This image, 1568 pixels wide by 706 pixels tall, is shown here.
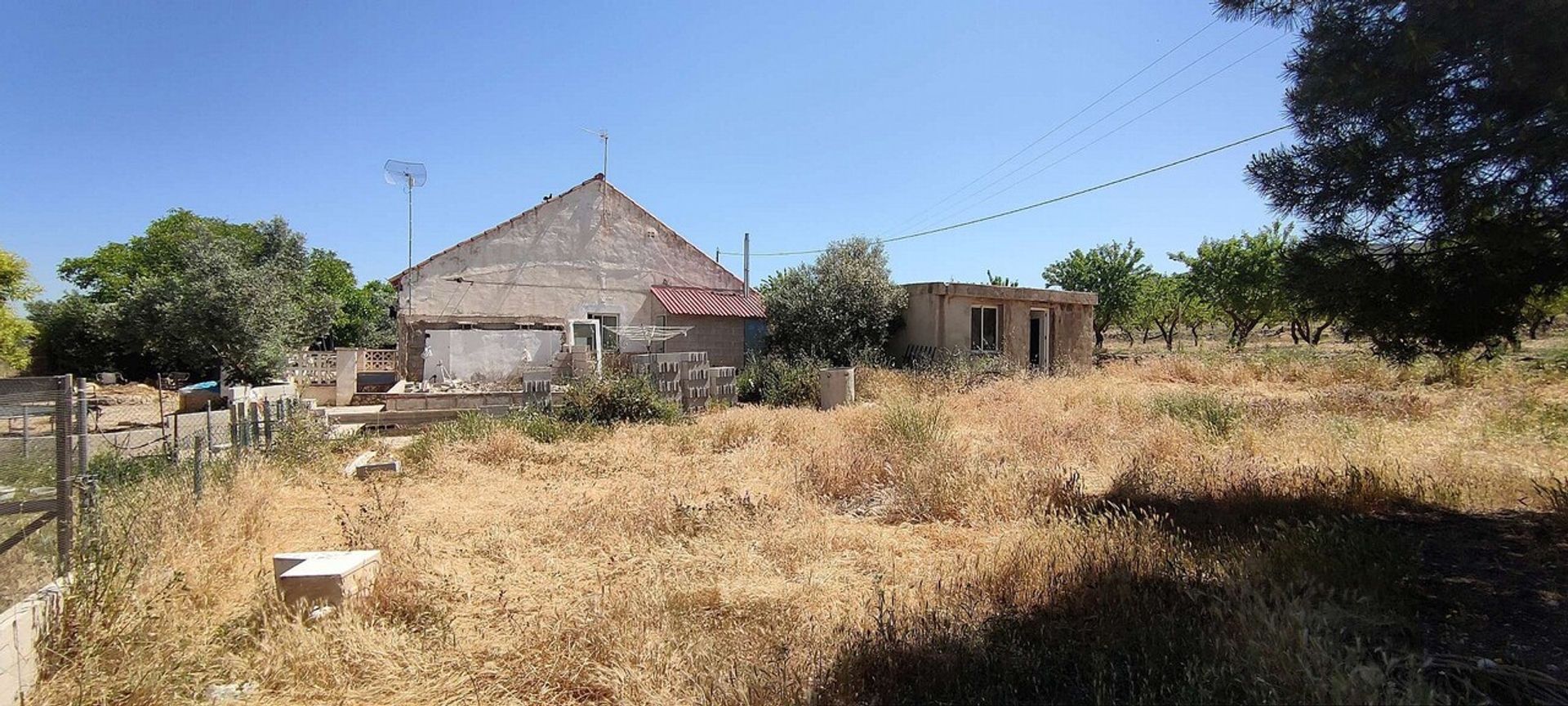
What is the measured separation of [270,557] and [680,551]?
3.02m

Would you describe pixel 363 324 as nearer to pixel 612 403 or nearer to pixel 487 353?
pixel 487 353

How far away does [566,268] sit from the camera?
1638cm

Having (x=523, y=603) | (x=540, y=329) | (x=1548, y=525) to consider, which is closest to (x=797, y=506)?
(x=523, y=603)

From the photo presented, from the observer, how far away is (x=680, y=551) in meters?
4.56

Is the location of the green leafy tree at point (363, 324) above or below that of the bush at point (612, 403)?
above

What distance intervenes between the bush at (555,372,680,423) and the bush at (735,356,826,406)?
2565mm

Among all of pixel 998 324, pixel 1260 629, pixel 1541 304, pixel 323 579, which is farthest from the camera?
pixel 998 324

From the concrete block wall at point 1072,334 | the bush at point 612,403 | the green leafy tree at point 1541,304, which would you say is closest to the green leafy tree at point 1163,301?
the concrete block wall at point 1072,334

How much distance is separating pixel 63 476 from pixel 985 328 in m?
15.8

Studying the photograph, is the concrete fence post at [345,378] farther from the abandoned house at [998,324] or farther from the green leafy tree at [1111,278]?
the green leafy tree at [1111,278]

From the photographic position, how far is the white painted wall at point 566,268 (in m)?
15.2

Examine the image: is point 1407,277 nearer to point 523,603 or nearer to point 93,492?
point 523,603

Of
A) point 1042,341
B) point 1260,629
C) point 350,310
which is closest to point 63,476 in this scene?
point 1260,629

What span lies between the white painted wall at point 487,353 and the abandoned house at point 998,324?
28.0 ft
